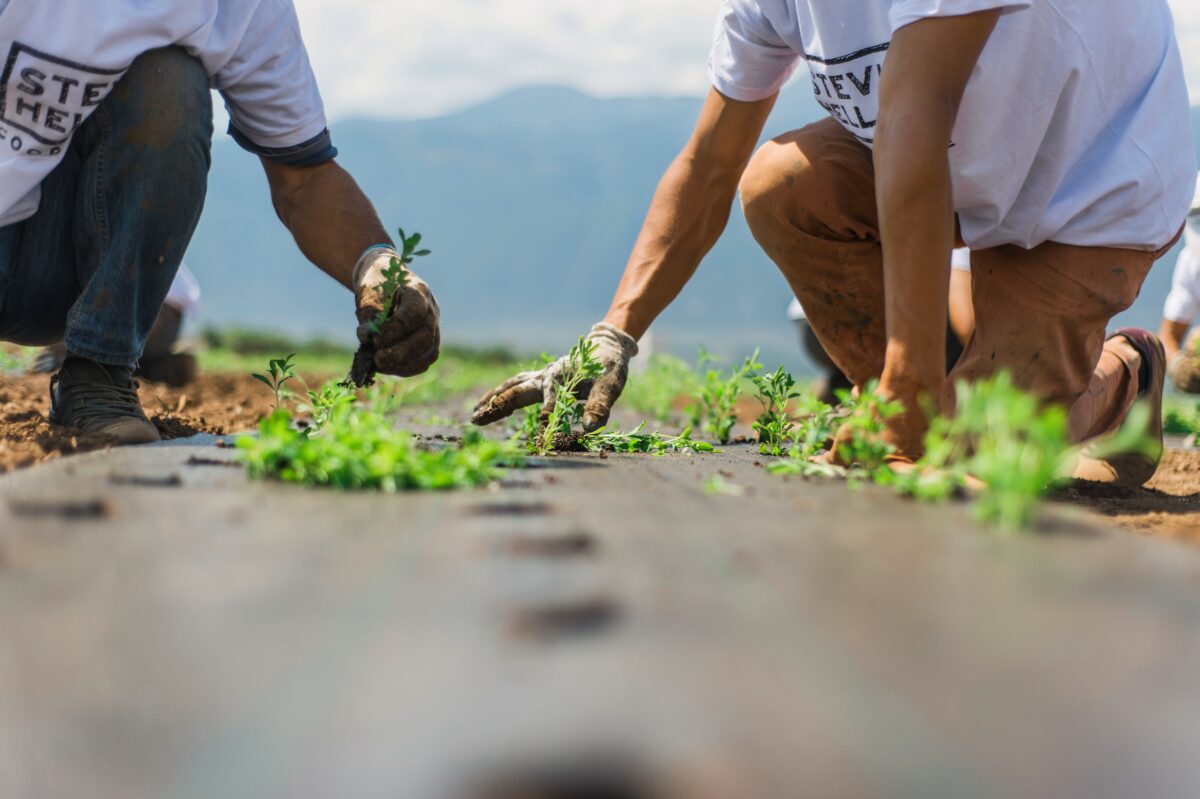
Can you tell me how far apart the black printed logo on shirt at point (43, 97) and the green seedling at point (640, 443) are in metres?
1.44

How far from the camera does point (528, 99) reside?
2429 inches

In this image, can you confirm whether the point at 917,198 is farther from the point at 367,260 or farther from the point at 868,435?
the point at 367,260

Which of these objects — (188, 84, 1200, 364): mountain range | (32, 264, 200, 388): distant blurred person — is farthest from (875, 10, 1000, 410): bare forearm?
(188, 84, 1200, 364): mountain range

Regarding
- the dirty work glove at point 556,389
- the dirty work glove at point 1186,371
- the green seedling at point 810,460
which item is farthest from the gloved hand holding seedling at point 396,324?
the dirty work glove at point 1186,371

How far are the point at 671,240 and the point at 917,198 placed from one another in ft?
3.42

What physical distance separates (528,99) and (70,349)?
62163 mm

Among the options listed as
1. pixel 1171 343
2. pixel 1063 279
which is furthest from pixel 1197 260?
pixel 1063 279

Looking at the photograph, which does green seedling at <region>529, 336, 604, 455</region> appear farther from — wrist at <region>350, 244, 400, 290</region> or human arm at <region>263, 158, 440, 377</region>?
wrist at <region>350, 244, 400, 290</region>

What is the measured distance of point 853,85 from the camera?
8.23 feet

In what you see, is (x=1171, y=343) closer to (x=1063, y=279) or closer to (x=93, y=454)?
(x=1063, y=279)

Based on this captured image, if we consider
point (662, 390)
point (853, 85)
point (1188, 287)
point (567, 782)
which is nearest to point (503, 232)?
point (1188, 287)

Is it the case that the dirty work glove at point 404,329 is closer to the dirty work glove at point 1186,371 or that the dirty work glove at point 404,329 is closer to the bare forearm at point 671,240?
the bare forearm at point 671,240

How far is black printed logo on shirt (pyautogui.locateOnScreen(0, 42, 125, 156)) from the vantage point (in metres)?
2.29

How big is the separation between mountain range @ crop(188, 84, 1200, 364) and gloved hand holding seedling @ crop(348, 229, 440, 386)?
121 feet
